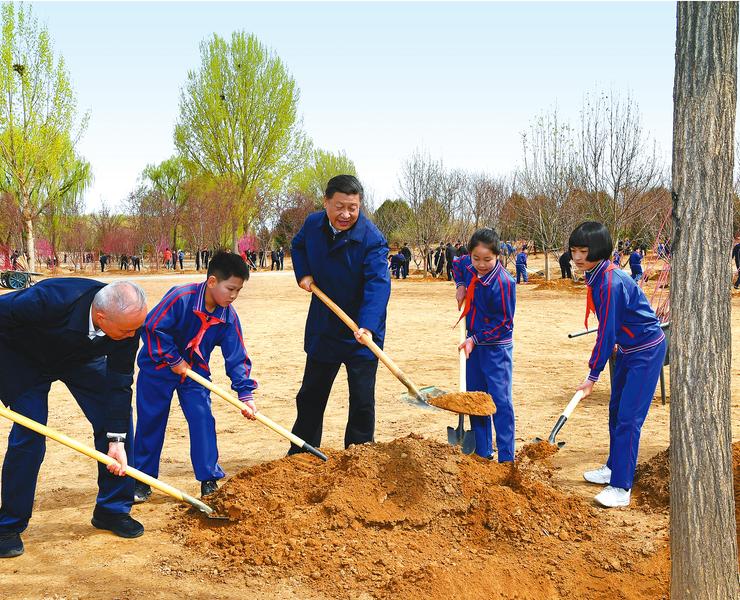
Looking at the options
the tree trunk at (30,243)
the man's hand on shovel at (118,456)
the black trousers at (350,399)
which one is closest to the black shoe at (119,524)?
the man's hand on shovel at (118,456)

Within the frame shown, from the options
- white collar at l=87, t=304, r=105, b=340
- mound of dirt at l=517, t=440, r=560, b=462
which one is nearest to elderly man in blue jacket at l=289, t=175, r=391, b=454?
mound of dirt at l=517, t=440, r=560, b=462

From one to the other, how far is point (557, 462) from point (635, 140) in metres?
18.9

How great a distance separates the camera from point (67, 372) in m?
3.86

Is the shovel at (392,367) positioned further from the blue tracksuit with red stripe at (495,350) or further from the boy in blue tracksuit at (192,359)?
the boy in blue tracksuit at (192,359)

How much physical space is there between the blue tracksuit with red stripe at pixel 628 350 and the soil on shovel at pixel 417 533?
1.39 ft

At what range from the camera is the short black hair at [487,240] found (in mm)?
4832

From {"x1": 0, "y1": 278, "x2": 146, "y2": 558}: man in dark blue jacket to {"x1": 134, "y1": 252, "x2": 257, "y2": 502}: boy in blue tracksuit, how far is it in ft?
1.28

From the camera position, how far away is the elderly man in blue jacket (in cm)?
448

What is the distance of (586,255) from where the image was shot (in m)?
4.28

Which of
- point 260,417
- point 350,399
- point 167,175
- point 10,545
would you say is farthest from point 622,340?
point 167,175

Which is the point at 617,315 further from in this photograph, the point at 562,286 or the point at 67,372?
the point at 562,286

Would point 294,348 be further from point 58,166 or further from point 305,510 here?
point 58,166

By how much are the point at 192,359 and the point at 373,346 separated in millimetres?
1160

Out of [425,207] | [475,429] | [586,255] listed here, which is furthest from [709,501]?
[425,207]
